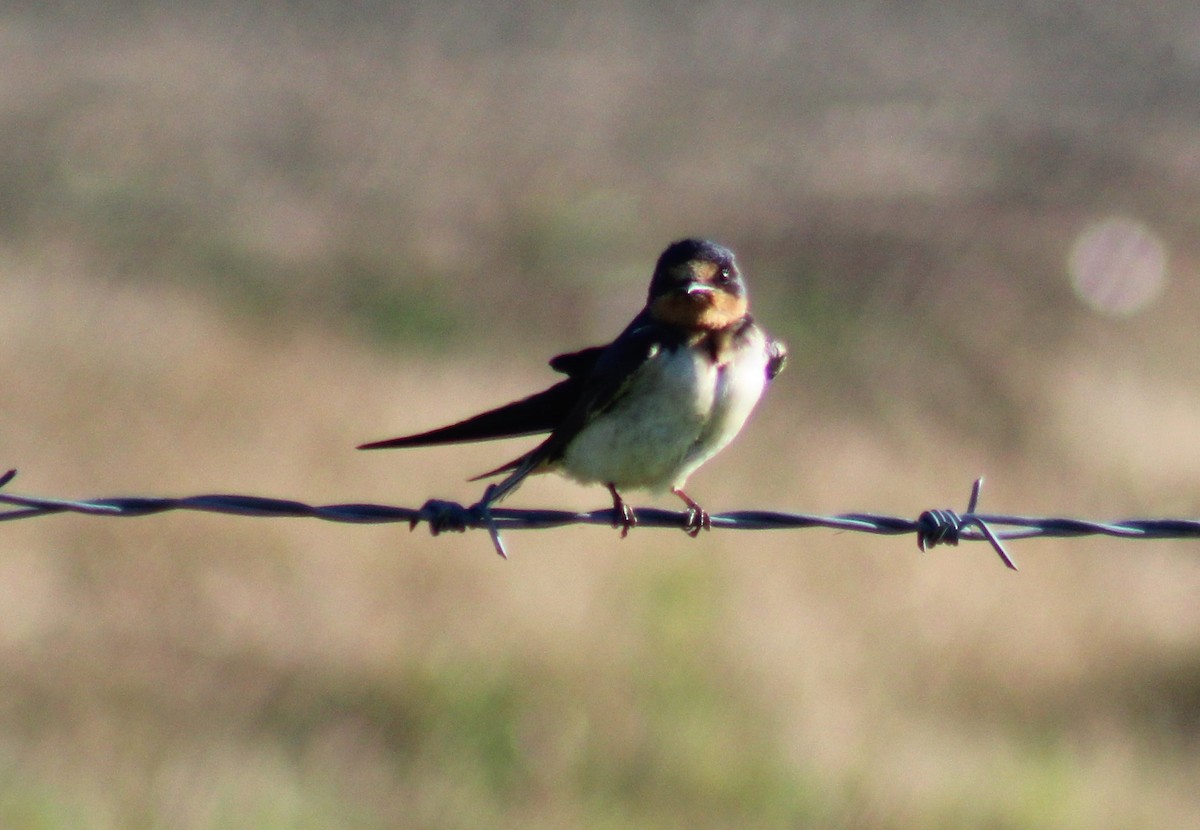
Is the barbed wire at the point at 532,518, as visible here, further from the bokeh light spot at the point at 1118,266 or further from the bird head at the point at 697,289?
the bokeh light spot at the point at 1118,266

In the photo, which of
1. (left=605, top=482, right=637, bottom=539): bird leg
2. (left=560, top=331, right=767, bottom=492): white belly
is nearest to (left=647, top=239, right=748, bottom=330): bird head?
(left=560, top=331, right=767, bottom=492): white belly

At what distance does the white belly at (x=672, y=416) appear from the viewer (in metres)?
4.32

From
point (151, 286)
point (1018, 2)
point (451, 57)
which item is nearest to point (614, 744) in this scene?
point (151, 286)

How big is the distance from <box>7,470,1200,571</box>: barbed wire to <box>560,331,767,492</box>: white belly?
0.74 metres

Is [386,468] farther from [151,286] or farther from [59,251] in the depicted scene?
[59,251]

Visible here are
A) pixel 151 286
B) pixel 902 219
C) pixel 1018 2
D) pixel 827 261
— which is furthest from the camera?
pixel 1018 2

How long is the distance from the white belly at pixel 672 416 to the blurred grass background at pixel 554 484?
1972mm

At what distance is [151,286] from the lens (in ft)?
40.3

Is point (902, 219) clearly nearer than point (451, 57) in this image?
Yes

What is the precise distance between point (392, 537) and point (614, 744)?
181 cm

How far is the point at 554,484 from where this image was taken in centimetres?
909

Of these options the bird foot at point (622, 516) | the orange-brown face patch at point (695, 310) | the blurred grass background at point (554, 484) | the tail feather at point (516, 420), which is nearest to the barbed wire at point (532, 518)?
the bird foot at point (622, 516)

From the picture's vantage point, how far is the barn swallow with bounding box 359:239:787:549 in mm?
4324

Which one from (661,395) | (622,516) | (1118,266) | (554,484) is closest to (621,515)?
A: (622,516)
